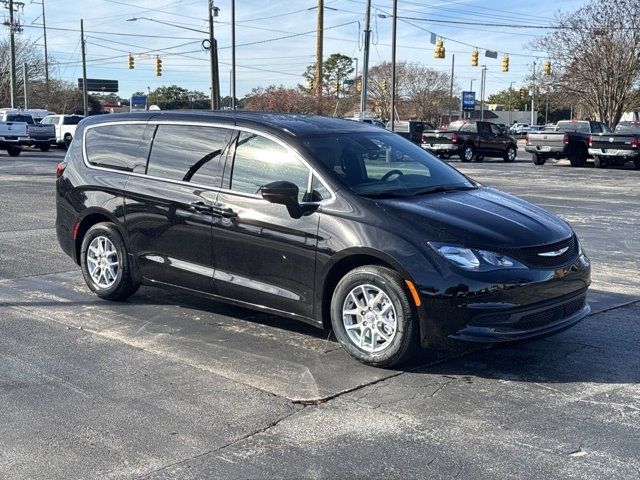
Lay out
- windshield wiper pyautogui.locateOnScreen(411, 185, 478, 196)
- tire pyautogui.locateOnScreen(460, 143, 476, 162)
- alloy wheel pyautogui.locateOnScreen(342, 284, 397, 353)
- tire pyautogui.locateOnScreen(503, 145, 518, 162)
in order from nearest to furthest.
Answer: alloy wheel pyautogui.locateOnScreen(342, 284, 397, 353), windshield wiper pyautogui.locateOnScreen(411, 185, 478, 196), tire pyautogui.locateOnScreen(460, 143, 476, 162), tire pyautogui.locateOnScreen(503, 145, 518, 162)

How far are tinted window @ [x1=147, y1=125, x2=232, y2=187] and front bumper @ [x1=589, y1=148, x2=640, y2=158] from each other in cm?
2601

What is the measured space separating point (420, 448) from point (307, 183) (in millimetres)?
2356

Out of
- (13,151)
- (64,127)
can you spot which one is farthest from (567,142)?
(64,127)

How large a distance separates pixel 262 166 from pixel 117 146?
1.87 meters

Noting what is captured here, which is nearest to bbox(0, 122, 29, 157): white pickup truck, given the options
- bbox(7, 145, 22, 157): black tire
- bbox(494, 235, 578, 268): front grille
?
bbox(7, 145, 22, 157): black tire

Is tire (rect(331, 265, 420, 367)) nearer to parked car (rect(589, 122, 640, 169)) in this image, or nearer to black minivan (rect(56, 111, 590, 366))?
black minivan (rect(56, 111, 590, 366))

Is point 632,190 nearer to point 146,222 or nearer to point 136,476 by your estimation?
point 146,222

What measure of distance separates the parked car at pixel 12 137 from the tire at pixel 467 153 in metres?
18.9

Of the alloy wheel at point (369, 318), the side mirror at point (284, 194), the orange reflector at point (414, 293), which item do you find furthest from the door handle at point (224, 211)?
the orange reflector at point (414, 293)

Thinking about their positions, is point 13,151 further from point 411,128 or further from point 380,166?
point 380,166

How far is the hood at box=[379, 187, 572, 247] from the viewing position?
16.9 ft

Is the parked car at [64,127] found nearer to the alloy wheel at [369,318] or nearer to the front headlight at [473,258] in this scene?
the alloy wheel at [369,318]

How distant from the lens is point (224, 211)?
6102 mm

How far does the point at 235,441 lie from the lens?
4148 millimetres
